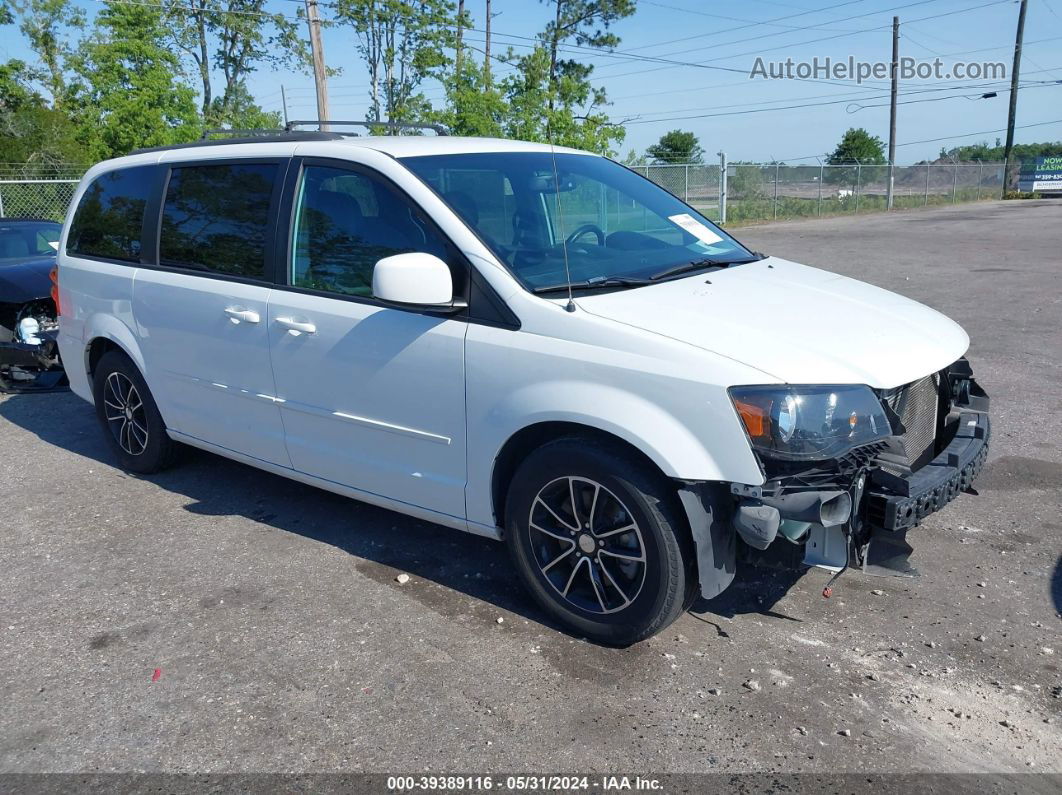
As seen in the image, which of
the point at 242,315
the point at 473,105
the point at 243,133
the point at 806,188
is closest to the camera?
the point at 242,315

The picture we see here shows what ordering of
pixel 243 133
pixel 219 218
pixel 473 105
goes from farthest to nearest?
1. pixel 473 105
2. pixel 243 133
3. pixel 219 218

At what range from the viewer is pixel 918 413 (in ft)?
11.9

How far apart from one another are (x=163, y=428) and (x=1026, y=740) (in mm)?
4649

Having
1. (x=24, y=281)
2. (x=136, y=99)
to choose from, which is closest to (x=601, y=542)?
(x=24, y=281)

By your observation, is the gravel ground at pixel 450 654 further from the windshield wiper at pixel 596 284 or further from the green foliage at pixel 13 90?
the green foliage at pixel 13 90

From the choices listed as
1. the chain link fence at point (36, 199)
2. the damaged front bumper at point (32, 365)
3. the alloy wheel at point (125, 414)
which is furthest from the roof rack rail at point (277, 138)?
the chain link fence at point (36, 199)

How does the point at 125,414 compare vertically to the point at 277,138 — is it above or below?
below

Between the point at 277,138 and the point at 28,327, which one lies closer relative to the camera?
the point at 277,138

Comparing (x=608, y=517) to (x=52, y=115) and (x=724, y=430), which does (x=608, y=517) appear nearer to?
(x=724, y=430)

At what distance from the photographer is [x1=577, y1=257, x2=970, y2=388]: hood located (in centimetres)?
321

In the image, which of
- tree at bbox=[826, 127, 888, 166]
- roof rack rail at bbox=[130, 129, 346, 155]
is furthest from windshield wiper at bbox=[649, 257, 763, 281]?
tree at bbox=[826, 127, 888, 166]

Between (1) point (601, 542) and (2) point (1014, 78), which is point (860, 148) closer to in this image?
(2) point (1014, 78)

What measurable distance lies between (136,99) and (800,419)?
20582 millimetres

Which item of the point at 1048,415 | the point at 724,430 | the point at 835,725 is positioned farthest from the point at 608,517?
the point at 1048,415
